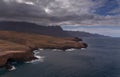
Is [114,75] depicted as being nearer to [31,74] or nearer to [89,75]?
[89,75]

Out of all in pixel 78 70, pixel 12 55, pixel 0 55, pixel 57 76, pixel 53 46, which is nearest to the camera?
pixel 57 76

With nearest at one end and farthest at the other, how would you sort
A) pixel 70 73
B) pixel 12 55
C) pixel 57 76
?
pixel 57 76 → pixel 70 73 → pixel 12 55

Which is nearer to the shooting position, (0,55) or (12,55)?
(0,55)

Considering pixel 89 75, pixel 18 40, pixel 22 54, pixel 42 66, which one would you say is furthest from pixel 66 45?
pixel 89 75

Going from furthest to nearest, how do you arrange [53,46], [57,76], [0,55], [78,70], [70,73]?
[53,46] → [0,55] → [78,70] → [70,73] → [57,76]

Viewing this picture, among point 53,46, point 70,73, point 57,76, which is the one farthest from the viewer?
point 53,46

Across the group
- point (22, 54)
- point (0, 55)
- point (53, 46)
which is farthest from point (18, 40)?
point (0, 55)

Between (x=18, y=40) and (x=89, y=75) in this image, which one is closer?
(x=89, y=75)

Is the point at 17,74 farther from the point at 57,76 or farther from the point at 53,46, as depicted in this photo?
the point at 53,46
